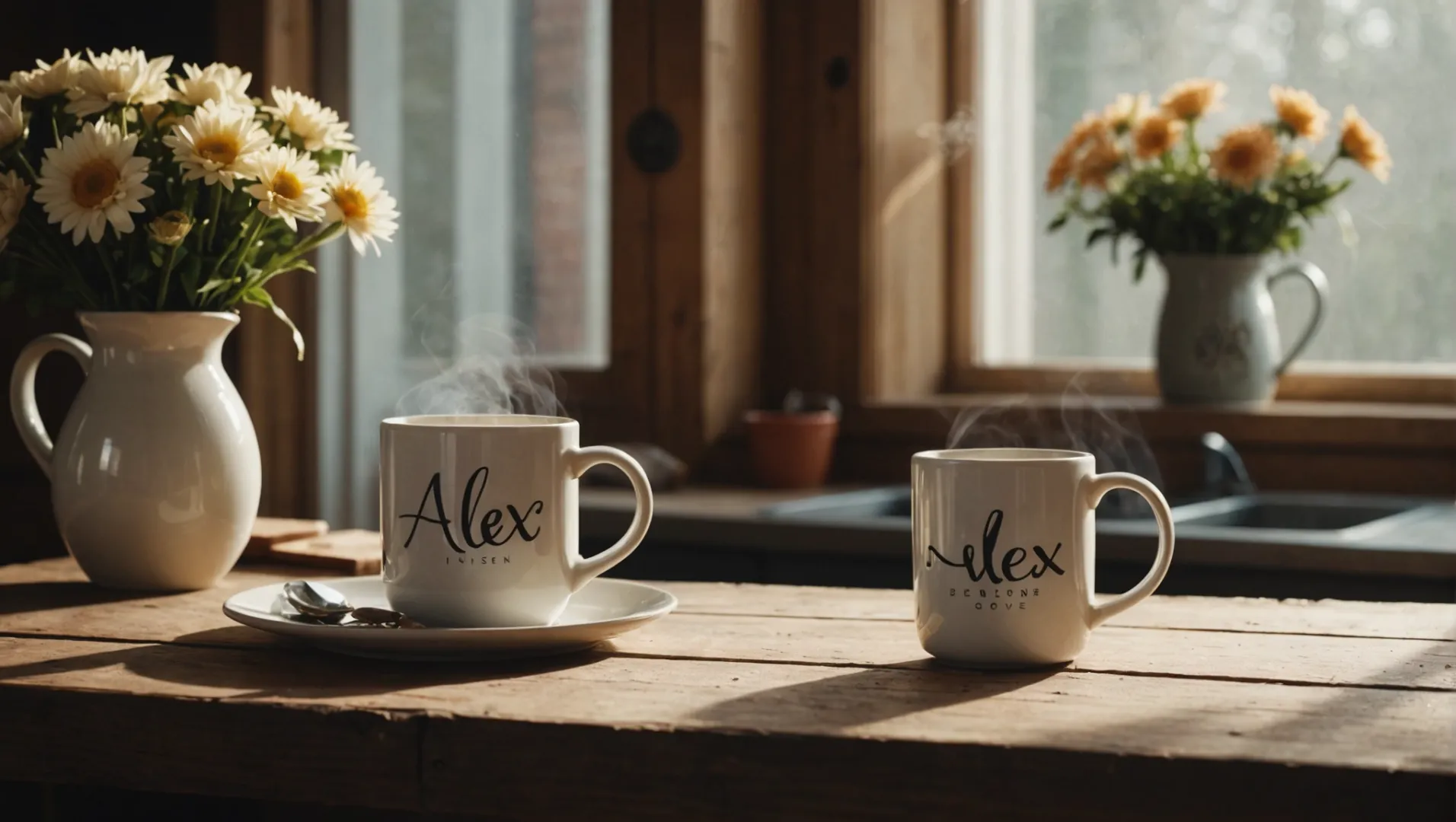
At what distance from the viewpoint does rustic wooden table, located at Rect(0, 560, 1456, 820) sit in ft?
2.25

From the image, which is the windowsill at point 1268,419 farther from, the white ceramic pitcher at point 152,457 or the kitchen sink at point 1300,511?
the white ceramic pitcher at point 152,457

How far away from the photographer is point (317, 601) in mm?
988

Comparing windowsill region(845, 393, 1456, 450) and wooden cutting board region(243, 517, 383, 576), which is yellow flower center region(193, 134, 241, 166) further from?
windowsill region(845, 393, 1456, 450)

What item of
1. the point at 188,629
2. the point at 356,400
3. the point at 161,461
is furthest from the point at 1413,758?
the point at 356,400

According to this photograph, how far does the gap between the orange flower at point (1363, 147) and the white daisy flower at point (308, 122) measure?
1442 mm

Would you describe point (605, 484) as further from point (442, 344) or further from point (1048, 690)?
point (1048, 690)

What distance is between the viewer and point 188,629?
39.6 inches

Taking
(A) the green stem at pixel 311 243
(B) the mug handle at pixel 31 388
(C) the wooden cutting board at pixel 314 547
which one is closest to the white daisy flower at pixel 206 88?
(A) the green stem at pixel 311 243

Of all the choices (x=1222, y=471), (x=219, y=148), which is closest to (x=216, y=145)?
(x=219, y=148)

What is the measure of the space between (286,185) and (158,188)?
106mm

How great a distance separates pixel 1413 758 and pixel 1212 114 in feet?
6.25

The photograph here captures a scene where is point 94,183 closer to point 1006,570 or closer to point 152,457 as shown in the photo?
point 152,457

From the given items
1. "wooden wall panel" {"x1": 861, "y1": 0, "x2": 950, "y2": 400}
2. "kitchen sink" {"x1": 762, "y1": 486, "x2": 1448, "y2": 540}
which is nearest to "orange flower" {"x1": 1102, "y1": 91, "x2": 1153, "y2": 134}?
"wooden wall panel" {"x1": 861, "y1": 0, "x2": 950, "y2": 400}

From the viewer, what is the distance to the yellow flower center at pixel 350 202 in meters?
1.14
